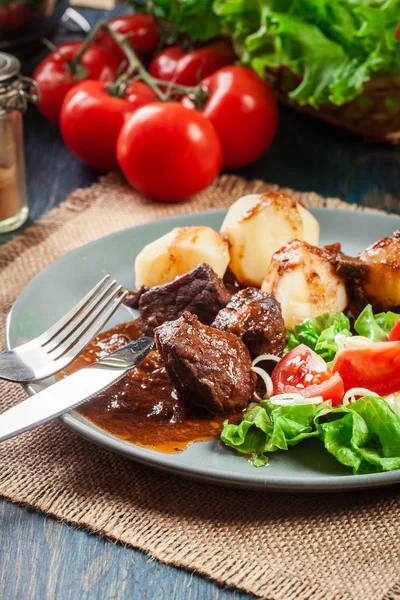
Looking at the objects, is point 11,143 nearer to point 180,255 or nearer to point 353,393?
point 180,255

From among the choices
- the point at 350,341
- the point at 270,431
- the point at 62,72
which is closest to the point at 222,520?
the point at 270,431

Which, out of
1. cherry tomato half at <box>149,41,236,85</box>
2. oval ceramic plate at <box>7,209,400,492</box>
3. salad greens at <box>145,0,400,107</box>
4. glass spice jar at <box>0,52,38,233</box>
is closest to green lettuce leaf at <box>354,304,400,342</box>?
oval ceramic plate at <box>7,209,400,492</box>

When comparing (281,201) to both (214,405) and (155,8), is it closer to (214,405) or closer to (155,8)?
(214,405)

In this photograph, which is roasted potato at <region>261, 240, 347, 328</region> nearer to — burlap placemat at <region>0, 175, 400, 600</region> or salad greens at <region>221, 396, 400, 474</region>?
salad greens at <region>221, 396, 400, 474</region>

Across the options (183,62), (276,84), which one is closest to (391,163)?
(276,84)

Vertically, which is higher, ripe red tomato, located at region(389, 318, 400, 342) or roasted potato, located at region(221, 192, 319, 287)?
ripe red tomato, located at region(389, 318, 400, 342)

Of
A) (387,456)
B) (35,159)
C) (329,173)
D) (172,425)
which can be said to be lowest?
(35,159)
